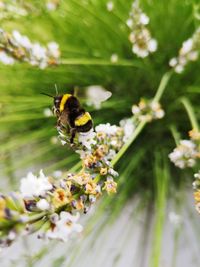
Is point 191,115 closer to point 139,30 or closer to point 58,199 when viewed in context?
point 139,30

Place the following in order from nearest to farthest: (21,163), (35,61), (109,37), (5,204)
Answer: (5,204)
(35,61)
(21,163)
(109,37)

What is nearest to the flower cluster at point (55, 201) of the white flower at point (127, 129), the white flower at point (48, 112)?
the white flower at point (127, 129)

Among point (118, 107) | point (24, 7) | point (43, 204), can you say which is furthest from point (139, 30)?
point (43, 204)

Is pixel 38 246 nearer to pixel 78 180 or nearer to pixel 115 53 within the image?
pixel 115 53

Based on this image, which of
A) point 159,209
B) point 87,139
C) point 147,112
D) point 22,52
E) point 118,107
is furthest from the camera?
point 118,107

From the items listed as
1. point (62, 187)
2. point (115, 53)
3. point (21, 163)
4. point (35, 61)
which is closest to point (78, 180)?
point (62, 187)

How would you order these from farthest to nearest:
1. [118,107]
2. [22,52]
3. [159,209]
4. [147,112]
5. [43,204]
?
1. [118,107]
2. [159,209]
3. [147,112]
4. [22,52]
5. [43,204]

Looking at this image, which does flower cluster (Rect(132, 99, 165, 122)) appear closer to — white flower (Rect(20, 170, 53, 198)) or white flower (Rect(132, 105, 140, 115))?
white flower (Rect(132, 105, 140, 115))

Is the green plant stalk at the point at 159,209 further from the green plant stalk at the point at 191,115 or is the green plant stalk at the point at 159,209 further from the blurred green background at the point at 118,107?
the green plant stalk at the point at 191,115
